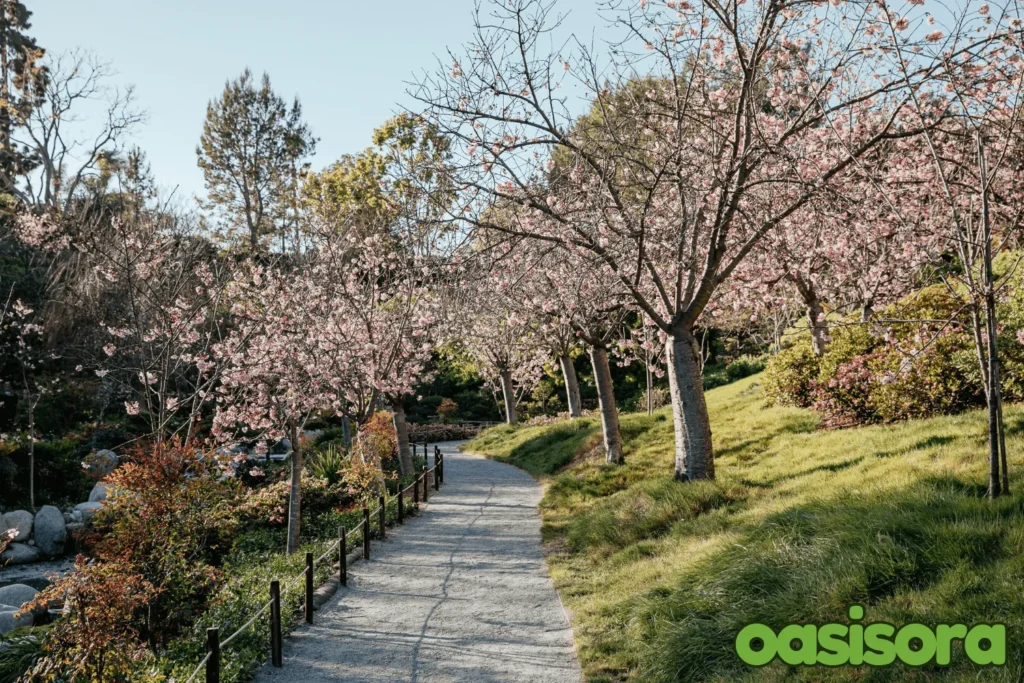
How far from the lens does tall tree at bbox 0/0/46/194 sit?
27.8 meters

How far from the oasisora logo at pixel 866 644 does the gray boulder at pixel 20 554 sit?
15.2 metres

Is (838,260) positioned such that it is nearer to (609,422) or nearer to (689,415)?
(609,422)

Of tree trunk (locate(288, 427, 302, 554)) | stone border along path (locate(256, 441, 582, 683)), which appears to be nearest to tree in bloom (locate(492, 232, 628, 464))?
stone border along path (locate(256, 441, 582, 683))

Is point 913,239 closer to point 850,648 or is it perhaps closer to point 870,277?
point 870,277

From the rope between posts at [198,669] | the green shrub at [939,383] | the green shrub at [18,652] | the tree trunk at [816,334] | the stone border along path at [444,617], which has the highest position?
the tree trunk at [816,334]

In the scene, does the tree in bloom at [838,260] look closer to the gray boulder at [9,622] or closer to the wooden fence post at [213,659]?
the wooden fence post at [213,659]

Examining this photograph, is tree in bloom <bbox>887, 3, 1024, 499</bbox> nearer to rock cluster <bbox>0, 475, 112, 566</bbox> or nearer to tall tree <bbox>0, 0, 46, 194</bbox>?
rock cluster <bbox>0, 475, 112, 566</bbox>

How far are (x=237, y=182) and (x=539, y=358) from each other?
27462 mm

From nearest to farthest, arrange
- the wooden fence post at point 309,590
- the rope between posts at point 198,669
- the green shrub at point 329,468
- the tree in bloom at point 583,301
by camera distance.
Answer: the rope between posts at point 198,669 < the wooden fence post at point 309,590 < the tree in bloom at point 583,301 < the green shrub at point 329,468

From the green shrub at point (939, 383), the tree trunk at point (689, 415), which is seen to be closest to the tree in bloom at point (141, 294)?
the tree trunk at point (689, 415)

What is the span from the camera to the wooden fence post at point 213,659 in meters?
5.76

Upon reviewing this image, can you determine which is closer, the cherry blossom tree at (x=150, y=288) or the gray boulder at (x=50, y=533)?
the cherry blossom tree at (x=150, y=288)

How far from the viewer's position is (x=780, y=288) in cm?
1773

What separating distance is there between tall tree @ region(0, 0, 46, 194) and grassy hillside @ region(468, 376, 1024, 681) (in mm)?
26864
